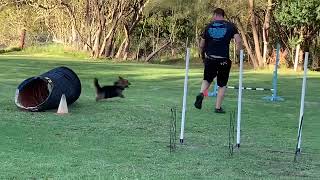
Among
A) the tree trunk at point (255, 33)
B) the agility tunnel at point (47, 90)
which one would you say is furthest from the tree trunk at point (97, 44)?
the agility tunnel at point (47, 90)

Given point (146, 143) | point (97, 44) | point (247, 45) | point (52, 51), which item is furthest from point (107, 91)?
point (52, 51)

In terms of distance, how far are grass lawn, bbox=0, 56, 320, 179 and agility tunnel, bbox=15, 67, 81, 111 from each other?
0.18 metres

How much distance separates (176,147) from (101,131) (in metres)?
1.34

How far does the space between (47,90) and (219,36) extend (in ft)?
9.81

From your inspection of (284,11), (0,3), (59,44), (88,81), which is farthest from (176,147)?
(59,44)

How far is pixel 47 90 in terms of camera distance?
9633 mm

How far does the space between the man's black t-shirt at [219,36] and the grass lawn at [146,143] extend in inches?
40.6

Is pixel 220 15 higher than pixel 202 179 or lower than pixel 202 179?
higher

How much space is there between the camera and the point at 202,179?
484cm

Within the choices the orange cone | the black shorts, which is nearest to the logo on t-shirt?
the black shorts

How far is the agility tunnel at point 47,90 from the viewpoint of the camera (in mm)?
8820

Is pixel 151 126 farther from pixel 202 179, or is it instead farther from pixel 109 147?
pixel 202 179

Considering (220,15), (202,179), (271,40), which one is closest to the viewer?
(202,179)

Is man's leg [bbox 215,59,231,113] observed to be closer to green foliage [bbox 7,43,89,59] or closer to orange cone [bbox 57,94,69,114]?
orange cone [bbox 57,94,69,114]
